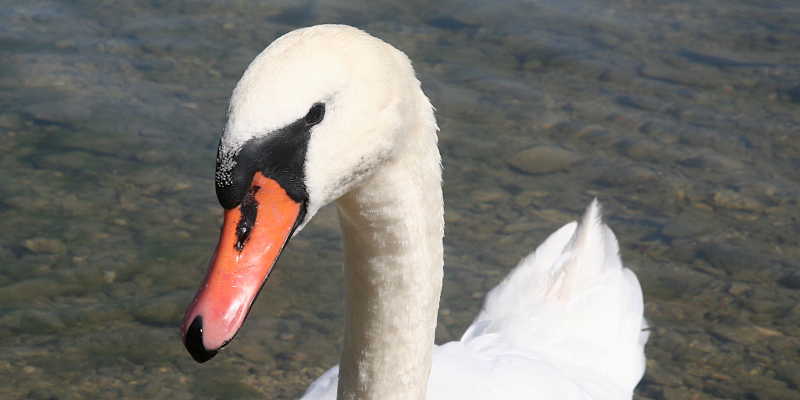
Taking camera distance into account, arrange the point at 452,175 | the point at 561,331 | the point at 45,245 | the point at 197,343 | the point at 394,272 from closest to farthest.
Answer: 1. the point at 197,343
2. the point at 394,272
3. the point at 561,331
4. the point at 45,245
5. the point at 452,175

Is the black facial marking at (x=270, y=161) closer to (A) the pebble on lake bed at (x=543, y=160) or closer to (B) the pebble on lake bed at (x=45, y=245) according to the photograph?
(B) the pebble on lake bed at (x=45, y=245)

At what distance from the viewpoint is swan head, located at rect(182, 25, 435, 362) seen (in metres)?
2.20

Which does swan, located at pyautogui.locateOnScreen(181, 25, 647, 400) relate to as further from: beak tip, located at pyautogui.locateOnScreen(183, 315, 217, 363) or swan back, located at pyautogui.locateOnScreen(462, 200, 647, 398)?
swan back, located at pyautogui.locateOnScreen(462, 200, 647, 398)

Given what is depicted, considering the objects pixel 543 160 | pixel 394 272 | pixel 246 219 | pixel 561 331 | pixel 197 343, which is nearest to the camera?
pixel 197 343

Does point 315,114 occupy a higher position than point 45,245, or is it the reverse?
point 315,114

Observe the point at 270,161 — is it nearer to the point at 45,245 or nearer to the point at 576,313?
the point at 576,313

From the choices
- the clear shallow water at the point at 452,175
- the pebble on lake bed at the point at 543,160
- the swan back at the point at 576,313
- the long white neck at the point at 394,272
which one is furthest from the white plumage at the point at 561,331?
the pebble on lake bed at the point at 543,160

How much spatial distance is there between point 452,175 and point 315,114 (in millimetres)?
4106

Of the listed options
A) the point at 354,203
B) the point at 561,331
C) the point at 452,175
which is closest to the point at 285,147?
the point at 354,203

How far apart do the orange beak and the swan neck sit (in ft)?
1.09

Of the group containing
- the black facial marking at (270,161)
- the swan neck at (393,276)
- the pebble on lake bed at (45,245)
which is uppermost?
the black facial marking at (270,161)

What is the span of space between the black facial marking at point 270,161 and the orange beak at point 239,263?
0.02m

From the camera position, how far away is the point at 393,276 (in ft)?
9.47

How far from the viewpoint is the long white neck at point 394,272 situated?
2672 millimetres
